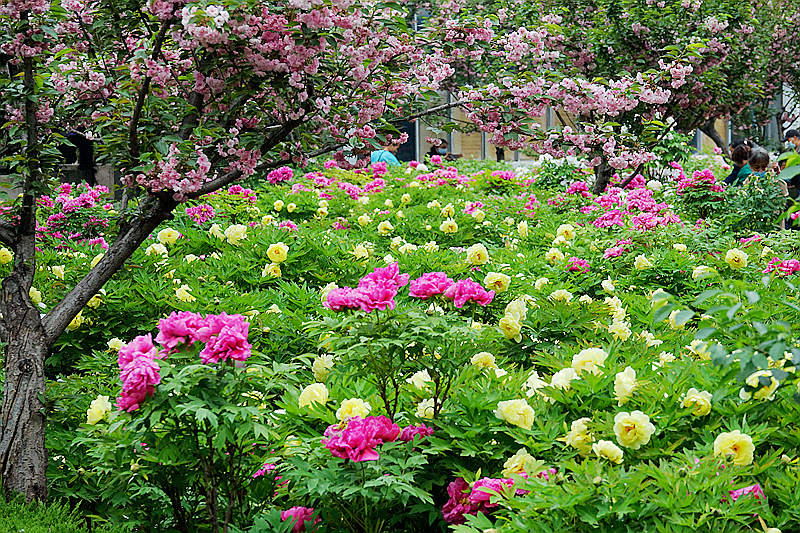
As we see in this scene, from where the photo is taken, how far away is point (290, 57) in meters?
3.32

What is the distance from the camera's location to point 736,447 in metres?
2.21

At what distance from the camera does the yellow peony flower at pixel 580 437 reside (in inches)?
93.4

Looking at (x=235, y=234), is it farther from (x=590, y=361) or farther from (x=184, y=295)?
(x=590, y=361)

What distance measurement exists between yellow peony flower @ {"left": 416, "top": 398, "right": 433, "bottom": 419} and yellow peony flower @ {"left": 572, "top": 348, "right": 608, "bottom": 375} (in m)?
0.50

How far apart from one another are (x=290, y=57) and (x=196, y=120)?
1.75ft

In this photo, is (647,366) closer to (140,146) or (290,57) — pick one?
(290,57)

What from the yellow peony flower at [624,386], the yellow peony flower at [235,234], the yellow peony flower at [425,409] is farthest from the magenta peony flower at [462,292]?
the yellow peony flower at [235,234]

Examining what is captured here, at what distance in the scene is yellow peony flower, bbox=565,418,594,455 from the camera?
7.78 feet

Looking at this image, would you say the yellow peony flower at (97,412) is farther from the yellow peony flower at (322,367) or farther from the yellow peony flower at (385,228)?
the yellow peony flower at (385,228)

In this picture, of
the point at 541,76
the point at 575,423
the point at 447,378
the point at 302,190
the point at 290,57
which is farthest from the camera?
the point at 302,190

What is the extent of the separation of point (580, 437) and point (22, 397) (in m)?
2.15

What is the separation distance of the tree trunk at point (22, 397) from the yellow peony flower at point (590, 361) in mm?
2008

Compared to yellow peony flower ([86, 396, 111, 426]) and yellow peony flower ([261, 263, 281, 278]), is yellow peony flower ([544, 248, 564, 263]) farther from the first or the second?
yellow peony flower ([86, 396, 111, 426])

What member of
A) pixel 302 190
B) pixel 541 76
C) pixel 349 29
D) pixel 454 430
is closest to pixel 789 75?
pixel 302 190
